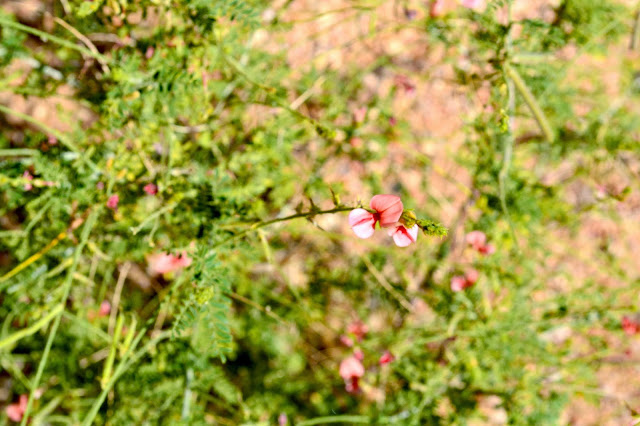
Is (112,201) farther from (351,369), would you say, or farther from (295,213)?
(351,369)

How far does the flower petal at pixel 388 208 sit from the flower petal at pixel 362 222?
0.08 ft

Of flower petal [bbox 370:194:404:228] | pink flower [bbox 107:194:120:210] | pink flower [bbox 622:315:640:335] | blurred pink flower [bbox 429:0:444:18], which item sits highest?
blurred pink flower [bbox 429:0:444:18]

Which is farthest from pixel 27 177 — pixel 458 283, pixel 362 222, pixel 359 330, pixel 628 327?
pixel 628 327

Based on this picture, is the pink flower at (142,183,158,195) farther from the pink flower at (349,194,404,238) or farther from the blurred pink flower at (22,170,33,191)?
the pink flower at (349,194,404,238)

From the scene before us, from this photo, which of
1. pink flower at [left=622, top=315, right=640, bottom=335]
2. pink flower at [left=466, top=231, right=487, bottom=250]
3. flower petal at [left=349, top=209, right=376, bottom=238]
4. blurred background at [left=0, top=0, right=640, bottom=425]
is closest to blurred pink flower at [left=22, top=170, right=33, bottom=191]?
blurred background at [left=0, top=0, right=640, bottom=425]

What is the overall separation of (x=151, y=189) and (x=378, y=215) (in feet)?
2.39

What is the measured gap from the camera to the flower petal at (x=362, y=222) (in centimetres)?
101

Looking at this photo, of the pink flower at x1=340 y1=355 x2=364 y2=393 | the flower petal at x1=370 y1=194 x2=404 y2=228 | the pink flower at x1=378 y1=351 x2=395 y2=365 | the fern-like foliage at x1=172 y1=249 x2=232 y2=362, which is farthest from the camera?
the pink flower at x1=340 y1=355 x2=364 y2=393

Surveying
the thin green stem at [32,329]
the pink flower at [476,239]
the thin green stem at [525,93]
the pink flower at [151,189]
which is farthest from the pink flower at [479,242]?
the thin green stem at [32,329]

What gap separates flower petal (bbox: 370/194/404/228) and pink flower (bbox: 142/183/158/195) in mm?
715

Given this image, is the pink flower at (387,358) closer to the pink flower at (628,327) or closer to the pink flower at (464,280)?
the pink flower at (464,280)

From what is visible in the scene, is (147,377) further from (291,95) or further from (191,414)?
(291,95)

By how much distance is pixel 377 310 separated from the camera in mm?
2609

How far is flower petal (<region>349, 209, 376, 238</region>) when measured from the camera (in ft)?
3.33
